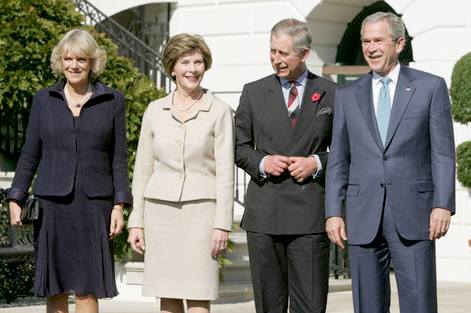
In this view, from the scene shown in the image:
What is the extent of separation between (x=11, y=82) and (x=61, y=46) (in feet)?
17.3

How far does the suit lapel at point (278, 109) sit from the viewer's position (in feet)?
25.9

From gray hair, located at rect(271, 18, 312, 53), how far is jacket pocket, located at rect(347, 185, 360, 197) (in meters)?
0.82

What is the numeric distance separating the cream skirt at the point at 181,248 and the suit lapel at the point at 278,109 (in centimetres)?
56

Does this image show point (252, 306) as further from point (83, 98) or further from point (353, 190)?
point (353, 190)

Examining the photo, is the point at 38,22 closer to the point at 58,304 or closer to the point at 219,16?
the point at 219,16

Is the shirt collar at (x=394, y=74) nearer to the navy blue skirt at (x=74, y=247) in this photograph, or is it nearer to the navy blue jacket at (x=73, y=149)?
the navy blue jacket at (x=73, y=149)

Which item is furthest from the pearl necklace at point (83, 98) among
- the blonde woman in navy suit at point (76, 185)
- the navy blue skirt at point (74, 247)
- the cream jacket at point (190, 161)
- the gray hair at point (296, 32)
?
the gray hair at point (296, 32)

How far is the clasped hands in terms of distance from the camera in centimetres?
773

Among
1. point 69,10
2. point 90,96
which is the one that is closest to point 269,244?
point 90,96

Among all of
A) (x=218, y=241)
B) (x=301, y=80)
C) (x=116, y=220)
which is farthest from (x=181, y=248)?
(x=301, y=80)

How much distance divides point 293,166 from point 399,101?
696 millimetres

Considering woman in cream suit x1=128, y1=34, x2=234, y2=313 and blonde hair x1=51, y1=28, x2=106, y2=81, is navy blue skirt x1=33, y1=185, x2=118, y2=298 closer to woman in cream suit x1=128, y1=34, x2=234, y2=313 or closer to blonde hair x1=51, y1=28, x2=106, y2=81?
woman in cream suit x1=128, y1=34, x2=234, y2=313

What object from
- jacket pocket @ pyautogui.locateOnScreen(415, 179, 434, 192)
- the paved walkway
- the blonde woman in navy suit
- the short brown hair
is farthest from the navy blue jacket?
the paved walkway

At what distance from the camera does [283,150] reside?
25.9 feet
